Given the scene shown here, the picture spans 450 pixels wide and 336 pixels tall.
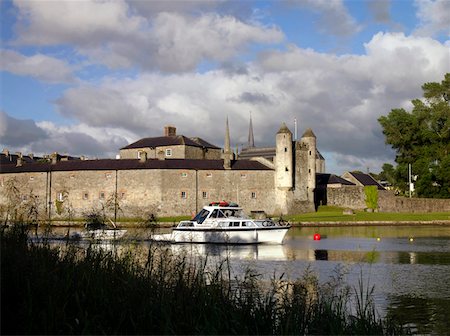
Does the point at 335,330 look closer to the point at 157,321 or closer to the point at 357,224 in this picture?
the point at 157,321

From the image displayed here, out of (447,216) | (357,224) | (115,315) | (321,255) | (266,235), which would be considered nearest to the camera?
(115,315)

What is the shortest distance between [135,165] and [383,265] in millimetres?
36434

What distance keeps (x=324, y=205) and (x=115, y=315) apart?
57.2 m

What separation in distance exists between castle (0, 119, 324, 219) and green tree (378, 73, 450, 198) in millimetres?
10523

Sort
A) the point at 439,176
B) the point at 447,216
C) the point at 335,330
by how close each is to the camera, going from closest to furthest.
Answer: the point at 335,330 → the point at 447,216 → the point at 439,176

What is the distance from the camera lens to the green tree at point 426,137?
6100 centimetres

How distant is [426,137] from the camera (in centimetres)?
6128

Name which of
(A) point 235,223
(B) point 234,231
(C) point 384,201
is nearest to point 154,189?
(A) point 235,223

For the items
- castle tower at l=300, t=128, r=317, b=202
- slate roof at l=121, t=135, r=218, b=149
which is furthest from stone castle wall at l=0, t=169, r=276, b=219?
slate roof at l=121, t=135, r=218, b=149

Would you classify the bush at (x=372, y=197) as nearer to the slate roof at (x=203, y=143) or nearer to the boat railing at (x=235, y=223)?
the slate roof at (x=203, y=143)

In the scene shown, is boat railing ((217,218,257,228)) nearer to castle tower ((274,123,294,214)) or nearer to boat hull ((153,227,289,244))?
boat hull ((153,227,289,244))

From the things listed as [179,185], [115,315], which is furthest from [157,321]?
[179,185]

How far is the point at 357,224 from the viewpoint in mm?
47844

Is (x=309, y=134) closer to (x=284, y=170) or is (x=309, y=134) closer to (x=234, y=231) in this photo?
(x=284, y=170)
